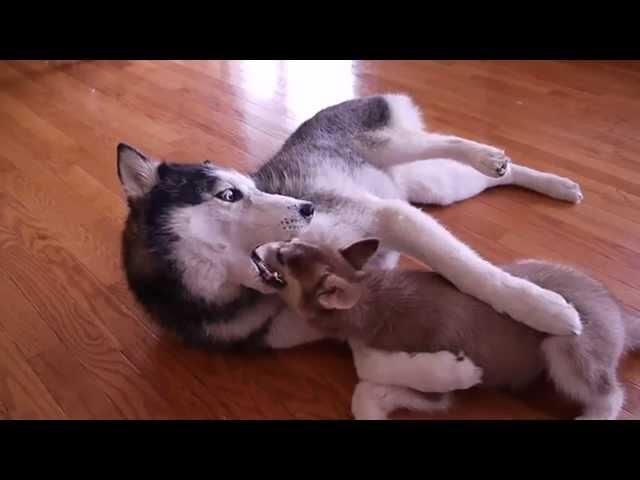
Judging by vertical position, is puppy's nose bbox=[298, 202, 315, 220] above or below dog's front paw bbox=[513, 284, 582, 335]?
above

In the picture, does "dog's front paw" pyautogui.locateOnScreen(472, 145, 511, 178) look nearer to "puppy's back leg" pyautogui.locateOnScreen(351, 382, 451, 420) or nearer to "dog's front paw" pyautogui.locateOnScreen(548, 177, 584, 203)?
"dog's front paw" pyautogui.locateOnScreen(548, 177, 584, 203)

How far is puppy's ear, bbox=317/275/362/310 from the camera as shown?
4.90ft

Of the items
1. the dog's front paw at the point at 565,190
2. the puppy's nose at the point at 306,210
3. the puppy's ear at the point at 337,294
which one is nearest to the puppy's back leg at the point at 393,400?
the puppy's ear at the point at 337,294

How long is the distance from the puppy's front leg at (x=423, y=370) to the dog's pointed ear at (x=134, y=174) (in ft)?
2.69

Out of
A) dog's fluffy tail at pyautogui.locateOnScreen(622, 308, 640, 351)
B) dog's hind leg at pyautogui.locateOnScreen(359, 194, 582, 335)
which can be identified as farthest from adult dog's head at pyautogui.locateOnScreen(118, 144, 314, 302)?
dog's fluffy tail at pyautogui.locateOnScreen(622, 308, 640, 351)

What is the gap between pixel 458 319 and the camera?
1.50 meters

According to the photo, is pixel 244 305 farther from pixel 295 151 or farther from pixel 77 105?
pixel 77 105

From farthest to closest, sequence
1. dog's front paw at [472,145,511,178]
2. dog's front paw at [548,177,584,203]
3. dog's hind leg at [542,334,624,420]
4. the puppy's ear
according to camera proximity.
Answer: dog's front paw at [548,177,584,203] → dog's front paw at [472,145,511,178] → the puppy's ear → dog's hind leg at [542,334,624,420]

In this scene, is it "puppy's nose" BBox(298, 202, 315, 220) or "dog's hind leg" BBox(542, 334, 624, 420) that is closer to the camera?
"dog's hind leg" BBox(542, 334, 624, 420)

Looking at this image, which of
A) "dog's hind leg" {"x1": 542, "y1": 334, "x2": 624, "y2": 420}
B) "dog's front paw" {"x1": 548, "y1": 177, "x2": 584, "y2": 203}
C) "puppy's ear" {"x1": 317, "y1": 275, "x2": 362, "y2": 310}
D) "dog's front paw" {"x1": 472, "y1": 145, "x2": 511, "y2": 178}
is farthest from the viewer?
"dog's front paw" {"x1": 548, "y1": 177, "x2": 584, "y2": 203}

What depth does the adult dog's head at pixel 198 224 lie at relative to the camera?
152 cm

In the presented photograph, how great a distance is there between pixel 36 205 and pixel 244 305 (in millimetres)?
1494

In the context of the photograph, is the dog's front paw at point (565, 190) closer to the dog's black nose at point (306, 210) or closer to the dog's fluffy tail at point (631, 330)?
the dog's fluffy tail at point (631, 330)

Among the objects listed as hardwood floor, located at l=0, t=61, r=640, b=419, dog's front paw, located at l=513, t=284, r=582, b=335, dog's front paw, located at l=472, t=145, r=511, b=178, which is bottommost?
hardwood floor, located at l=0, t=61, r=640, b=419
